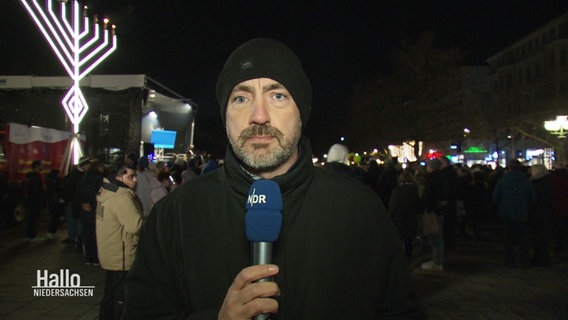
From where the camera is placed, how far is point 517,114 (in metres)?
36.3

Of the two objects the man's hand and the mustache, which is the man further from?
the man's hand

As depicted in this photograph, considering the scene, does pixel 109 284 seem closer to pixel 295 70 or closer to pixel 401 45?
pixel 295 70

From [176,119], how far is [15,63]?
11.4m

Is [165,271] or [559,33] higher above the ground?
[559,33]

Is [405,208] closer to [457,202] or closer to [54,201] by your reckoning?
[457,202]

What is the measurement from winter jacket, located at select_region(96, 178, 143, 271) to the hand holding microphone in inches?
164

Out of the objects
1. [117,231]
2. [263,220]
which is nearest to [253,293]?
[263,220]

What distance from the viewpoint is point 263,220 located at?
4.58 ft

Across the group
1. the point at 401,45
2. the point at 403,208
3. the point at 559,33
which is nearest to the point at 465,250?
the point at 403,208

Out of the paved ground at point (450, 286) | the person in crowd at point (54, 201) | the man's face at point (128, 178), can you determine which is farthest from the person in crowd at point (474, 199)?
the person in crowd at point (54, 201)

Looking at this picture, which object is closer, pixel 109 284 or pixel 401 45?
pixel 109 284

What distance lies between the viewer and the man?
1.67m

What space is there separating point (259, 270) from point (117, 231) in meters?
4.46

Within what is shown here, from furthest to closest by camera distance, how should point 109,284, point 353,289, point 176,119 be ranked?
point 176,119
point 109,284
point 353,289
